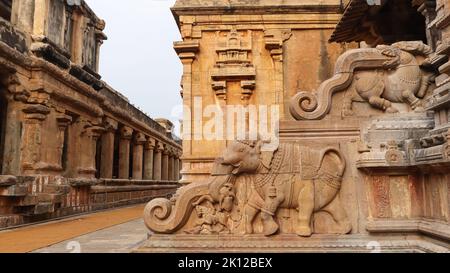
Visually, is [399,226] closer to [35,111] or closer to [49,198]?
[49,198]

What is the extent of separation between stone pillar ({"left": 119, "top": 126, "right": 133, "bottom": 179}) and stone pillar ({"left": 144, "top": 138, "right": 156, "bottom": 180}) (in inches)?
158

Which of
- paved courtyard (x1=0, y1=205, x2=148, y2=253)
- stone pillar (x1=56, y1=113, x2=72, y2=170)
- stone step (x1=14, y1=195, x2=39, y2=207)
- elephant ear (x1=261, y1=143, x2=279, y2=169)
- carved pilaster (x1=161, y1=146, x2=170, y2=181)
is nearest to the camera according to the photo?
elephant ear (x1=261, y1=143, x2=279, y2=169)

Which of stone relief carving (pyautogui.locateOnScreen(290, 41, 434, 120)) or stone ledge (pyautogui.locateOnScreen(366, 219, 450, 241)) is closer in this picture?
stone ledge (pyautogui.locateOnScreen(366, 219, 450, 241))

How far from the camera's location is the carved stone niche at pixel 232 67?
1104 centimetres

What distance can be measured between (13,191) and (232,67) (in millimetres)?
7027

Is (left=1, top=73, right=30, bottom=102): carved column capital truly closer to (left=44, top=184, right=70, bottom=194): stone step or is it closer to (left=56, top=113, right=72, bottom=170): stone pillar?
(left=56, top=113, right=72, bottom=170): stone pillar

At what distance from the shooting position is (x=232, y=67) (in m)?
11.1

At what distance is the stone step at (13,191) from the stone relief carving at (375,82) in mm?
8420

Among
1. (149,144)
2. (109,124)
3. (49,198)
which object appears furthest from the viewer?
(149,144)

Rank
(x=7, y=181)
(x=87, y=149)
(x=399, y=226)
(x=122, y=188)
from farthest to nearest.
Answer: (x=122, y=188)
(x=87, y=149)
(x=7, y=181)
(x=399, y=226)

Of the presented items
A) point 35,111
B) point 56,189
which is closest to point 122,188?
point 56,189

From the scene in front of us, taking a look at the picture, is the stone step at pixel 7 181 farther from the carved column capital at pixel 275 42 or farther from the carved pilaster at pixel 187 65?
the carved column capital at pixel 275 42

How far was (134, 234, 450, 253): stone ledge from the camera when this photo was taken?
454cm

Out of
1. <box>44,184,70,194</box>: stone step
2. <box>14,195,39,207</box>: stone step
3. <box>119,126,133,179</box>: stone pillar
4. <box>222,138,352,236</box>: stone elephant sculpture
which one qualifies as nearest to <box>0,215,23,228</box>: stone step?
<box>14,195,39,207</box>: stone step
